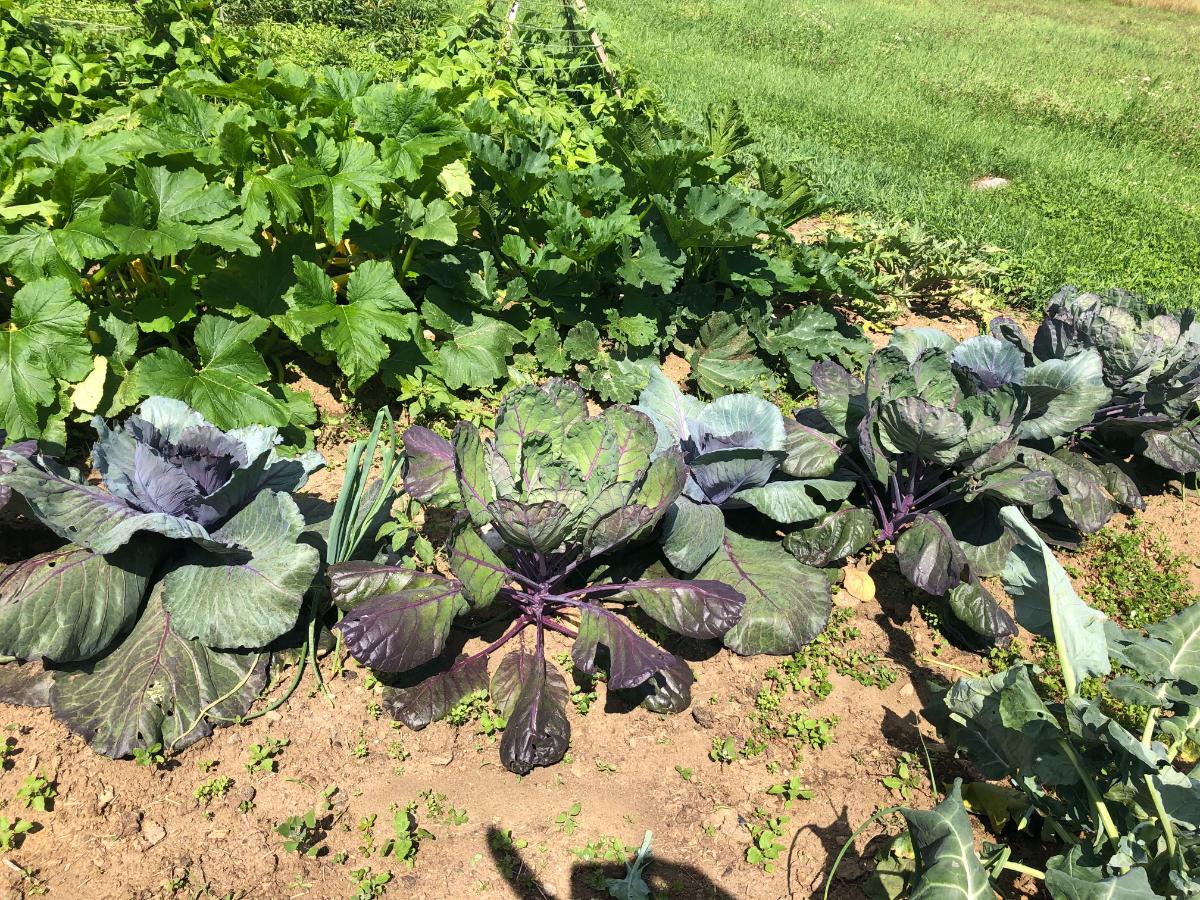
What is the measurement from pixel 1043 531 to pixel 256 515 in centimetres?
297

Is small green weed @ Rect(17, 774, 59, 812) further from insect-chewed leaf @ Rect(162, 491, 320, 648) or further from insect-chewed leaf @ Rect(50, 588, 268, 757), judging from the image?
insect-chewed leaf @ Rect(162, 491, 320, 648)

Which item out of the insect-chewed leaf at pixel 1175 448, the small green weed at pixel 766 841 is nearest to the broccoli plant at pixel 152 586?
the small green weed at pixel 766 841

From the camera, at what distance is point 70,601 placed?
220 centimetres

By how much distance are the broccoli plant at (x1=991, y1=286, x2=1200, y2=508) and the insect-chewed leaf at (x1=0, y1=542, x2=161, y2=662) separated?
3.37 metres

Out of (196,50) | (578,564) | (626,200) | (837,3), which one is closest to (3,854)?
(578,564)

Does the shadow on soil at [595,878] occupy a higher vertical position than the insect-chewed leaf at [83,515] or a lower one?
lower

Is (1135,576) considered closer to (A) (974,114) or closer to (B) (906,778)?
(B) (906,778)

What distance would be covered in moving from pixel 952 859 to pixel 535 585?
1371mm

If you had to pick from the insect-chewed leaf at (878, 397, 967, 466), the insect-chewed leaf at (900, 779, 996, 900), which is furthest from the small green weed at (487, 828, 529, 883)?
the insect-chewed leaf at (878, 397, 967, 466)

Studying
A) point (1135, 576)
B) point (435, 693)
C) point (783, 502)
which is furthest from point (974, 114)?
point (435, 693)

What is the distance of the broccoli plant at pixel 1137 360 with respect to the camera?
3346mm

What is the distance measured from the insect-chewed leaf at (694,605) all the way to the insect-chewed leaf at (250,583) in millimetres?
986

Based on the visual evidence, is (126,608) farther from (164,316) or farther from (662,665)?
(662,665)

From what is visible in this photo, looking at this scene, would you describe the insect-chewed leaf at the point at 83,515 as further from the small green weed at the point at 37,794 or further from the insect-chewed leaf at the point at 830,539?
the insect-chewed leaf at the point at 830,539
